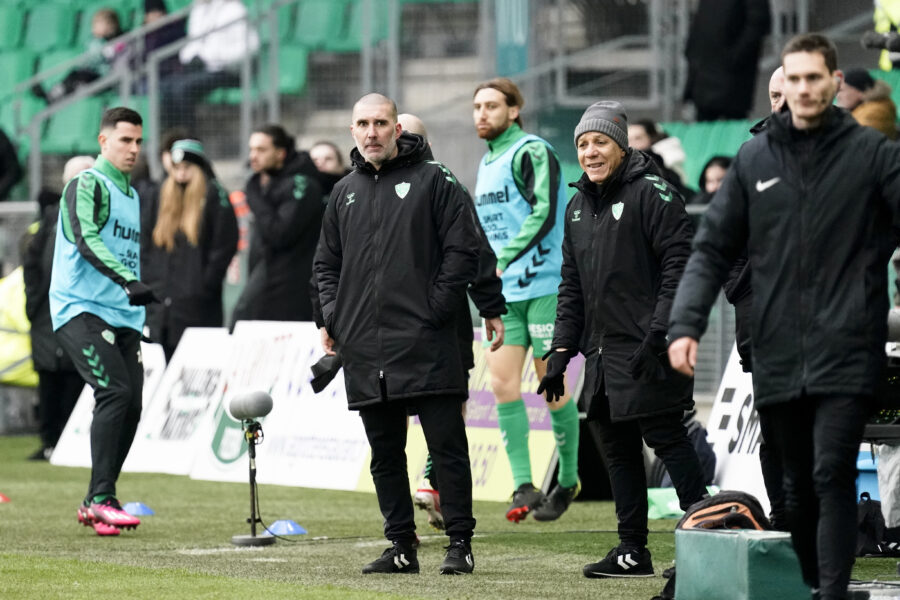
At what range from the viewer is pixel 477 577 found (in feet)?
25.5

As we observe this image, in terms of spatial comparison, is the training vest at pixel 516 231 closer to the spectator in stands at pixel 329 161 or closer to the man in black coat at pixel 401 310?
the man in black coat at pixel 401 310

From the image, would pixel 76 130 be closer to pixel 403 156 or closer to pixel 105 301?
pixel 105 301

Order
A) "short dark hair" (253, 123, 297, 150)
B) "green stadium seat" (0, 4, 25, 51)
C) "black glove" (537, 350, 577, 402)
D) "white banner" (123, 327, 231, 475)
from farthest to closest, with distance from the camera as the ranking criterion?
"green stadium seat" (0, 4, 25, 51) → "white banner" (123, 327, 231, 475) → "short dark hair" (253, 123, 297, 150) → "black glove" (537, 350, 577, 402)

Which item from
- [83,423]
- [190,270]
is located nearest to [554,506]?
[190,270]

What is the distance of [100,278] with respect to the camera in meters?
9.80

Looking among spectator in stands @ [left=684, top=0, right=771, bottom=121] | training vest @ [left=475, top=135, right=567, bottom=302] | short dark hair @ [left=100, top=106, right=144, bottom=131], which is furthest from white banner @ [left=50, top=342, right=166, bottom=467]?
spectator in stands @ [left=684, top=0, right=771, bottom=121]

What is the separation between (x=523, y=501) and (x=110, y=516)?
2261mm

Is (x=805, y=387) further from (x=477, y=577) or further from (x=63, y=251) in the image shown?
(x=63, y=251)

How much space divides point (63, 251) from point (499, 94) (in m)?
2.57

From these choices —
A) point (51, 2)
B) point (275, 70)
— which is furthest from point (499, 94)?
point (51, 2)

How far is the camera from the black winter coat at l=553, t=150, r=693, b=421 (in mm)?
7422

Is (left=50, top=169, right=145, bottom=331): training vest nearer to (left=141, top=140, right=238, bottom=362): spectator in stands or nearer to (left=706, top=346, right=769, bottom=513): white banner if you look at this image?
(left=706, top=346, right=769, bottom=513): white banner

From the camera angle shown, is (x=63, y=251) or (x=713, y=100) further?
(x=713, y=100)

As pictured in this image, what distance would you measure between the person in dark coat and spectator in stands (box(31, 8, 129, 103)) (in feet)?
40.2
